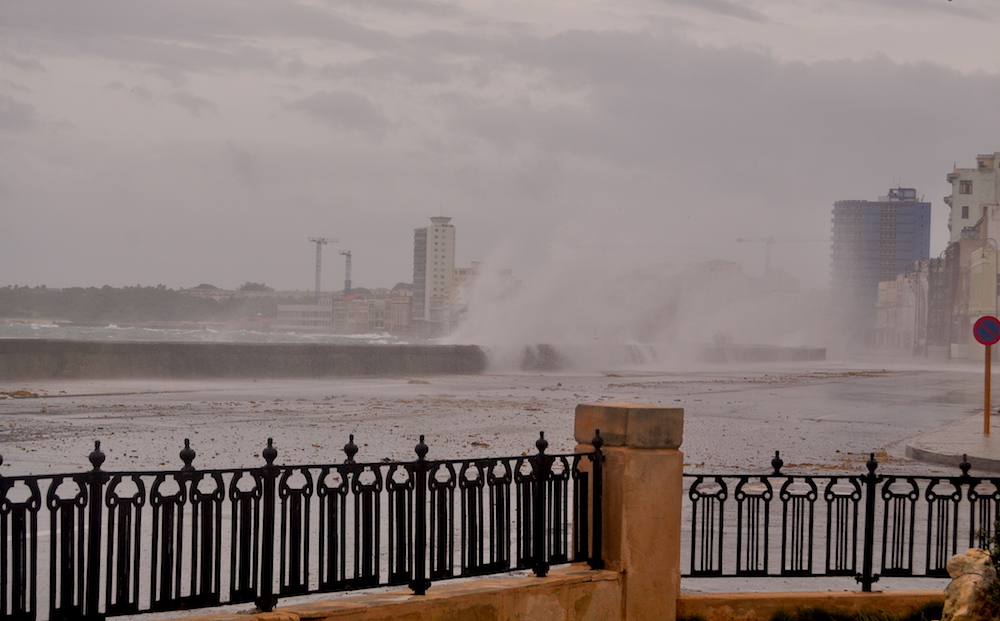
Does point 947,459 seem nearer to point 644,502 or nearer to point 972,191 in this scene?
point 644,502

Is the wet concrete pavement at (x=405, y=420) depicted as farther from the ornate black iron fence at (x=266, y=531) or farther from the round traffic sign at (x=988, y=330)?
the ornate black iron fence at (x=266, y=531)

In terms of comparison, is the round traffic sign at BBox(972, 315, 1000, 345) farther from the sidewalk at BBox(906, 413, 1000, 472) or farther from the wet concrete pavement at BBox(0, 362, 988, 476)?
the wet concrete pavement at BBox(0, 362, 988, 476)

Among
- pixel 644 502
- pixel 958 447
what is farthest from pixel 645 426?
pixel 958 447

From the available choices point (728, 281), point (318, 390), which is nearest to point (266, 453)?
point (318, 390)

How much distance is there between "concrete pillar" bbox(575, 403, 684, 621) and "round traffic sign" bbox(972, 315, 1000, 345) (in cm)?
1480

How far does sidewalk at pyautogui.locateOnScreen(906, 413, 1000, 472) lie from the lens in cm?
1488

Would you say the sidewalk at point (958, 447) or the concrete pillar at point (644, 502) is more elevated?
the concrete pillar at point (644, 502)

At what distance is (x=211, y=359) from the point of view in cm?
3197

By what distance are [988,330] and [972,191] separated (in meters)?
108

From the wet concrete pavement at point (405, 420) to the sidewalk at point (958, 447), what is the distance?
0.74 ft

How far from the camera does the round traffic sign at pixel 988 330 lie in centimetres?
1889

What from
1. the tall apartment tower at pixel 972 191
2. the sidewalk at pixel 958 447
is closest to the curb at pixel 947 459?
the sidewalk at pixel 958 447

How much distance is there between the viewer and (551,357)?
53.4m

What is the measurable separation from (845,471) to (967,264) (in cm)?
9305
